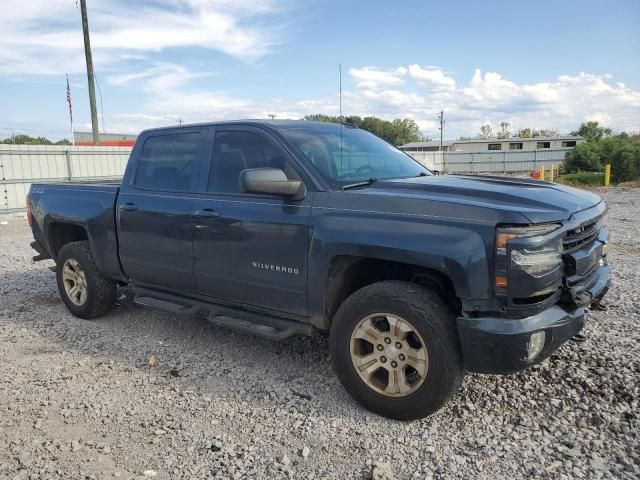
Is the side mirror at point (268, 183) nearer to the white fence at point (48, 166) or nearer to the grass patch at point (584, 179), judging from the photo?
the white fence at point (48, 166)

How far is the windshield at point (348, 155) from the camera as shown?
149 inches

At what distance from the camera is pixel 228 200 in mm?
4027

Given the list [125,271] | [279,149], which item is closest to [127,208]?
[125,271]

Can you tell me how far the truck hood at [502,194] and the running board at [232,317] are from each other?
1124 mm

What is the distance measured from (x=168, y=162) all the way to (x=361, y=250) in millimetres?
2256

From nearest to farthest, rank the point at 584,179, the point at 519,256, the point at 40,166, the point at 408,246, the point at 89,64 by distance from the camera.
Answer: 1. the point at 519,256
2. the point at 408,246
3. the point at 40,166
4. the point at 89,64
5. the point at 584,179

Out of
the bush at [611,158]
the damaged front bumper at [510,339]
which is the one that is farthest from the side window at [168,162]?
the bush at [611,158]

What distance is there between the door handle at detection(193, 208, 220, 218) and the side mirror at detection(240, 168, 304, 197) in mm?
607

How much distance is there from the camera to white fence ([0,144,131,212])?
14.7 metres

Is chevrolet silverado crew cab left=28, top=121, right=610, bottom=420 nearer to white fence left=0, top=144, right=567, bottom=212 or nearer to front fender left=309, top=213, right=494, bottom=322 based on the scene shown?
front fender left=309, top=213, right=494, bottom=322

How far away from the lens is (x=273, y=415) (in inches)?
134

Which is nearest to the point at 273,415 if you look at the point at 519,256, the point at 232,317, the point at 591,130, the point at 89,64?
the point at 232,317

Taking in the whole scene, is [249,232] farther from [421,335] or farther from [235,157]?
[421,335]

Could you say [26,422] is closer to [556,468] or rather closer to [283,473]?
[283,473]
